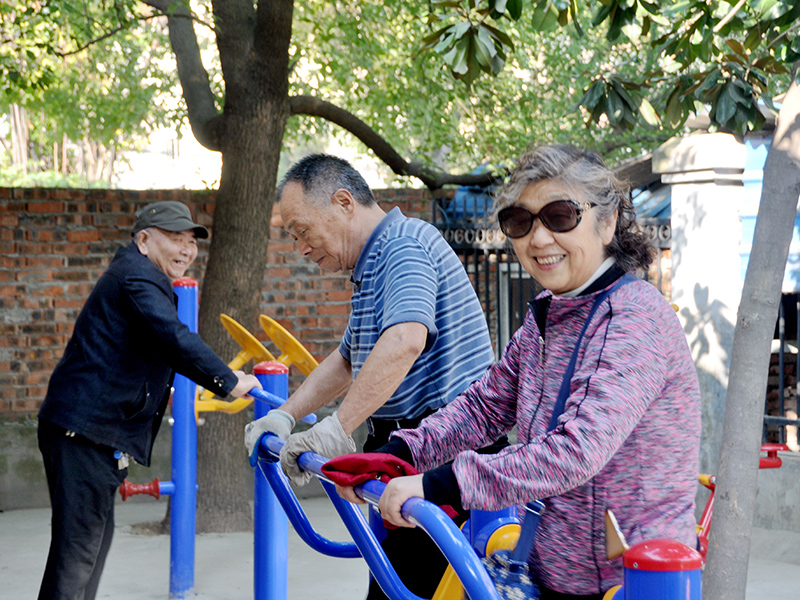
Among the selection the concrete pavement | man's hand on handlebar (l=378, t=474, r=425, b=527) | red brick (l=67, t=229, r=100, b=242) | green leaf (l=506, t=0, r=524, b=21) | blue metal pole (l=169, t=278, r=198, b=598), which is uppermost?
green leaf (l=506, t=0, r=524, b=21)

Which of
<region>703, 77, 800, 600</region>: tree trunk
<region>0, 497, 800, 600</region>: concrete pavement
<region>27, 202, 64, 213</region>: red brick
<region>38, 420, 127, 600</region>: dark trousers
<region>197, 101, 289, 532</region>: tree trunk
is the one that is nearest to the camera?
<region>703, 77, 800, 600</region>: tree trunk

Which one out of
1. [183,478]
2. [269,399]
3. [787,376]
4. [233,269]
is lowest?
[183,478]

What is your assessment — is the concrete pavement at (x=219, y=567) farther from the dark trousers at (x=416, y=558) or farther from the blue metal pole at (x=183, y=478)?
the dark trousers at (x=416, y=558)

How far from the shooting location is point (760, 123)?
376 cm

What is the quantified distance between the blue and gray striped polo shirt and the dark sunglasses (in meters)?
0.69

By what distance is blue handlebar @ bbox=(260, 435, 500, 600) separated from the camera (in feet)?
4.13

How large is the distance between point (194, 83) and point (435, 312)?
4464mm

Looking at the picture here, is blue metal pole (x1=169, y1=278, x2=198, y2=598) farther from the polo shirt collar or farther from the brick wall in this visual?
the brick wall

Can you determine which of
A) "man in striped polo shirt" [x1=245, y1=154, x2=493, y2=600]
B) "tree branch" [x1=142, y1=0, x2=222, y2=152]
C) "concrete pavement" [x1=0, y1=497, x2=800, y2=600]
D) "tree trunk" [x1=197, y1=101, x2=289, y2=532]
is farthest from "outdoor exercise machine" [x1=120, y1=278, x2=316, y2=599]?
"tree branch" [x1=142, y1=0, x2=222, y2=152]

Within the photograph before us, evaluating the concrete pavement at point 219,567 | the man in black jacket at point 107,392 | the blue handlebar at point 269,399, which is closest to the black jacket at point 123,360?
the man in black jacket at point 107,392

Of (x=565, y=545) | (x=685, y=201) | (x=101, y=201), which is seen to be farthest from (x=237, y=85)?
(x=565, y=545)

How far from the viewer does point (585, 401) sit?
143 centimetres

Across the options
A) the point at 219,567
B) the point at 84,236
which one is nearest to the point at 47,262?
the point at 84,236

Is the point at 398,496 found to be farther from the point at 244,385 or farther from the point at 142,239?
the point at 142,239
